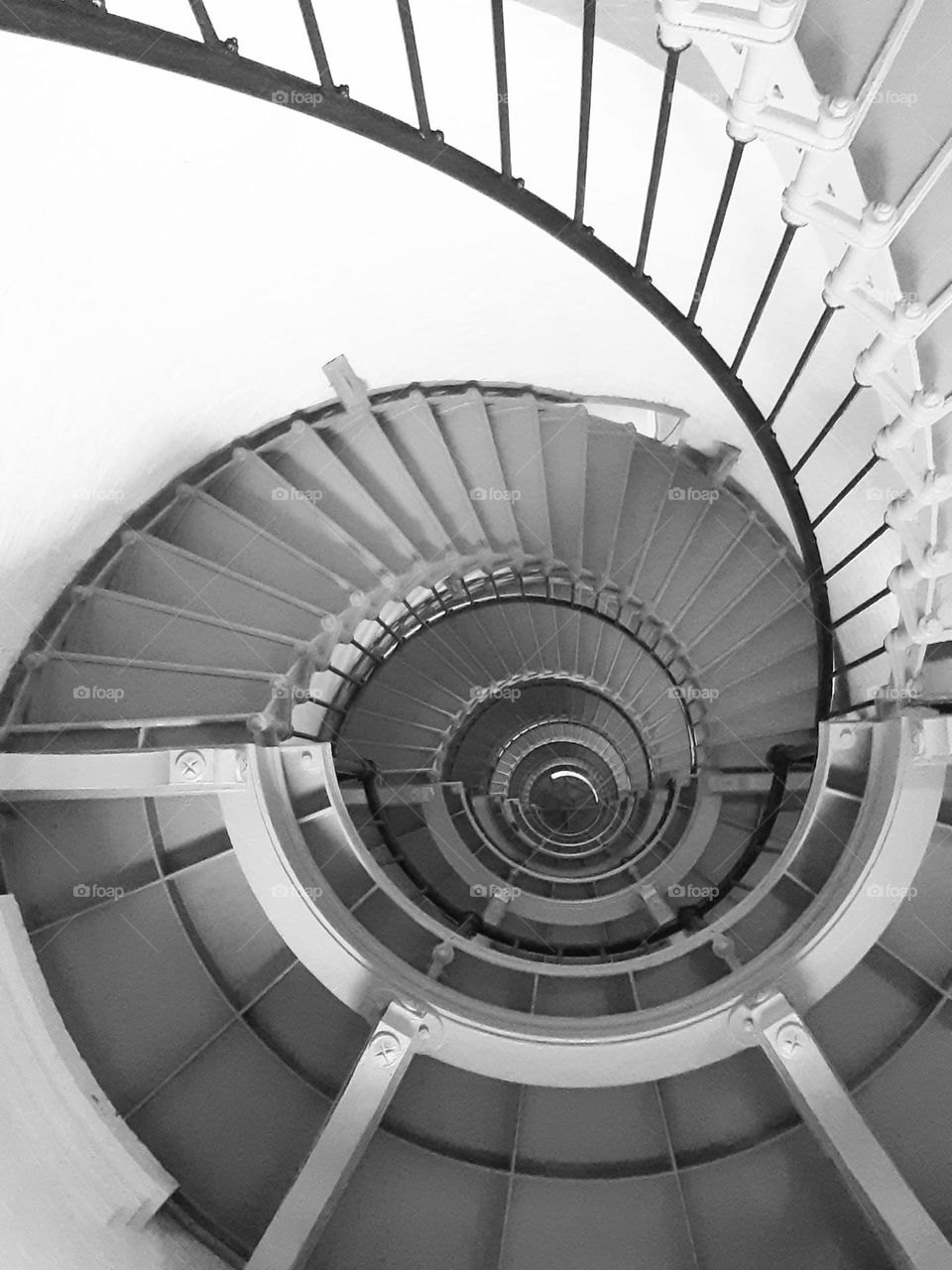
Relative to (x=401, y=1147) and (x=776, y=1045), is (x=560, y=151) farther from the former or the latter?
(x=401, y=1147)

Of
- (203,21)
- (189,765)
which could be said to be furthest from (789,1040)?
(203,21)

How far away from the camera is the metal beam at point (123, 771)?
5141 mm

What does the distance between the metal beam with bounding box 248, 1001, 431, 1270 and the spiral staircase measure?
0.01 m

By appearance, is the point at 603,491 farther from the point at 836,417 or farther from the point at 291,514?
the point at 836,417

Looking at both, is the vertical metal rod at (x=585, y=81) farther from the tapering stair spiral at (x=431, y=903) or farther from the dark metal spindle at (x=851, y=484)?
the tapering stair spiral at (x=431, y=903)

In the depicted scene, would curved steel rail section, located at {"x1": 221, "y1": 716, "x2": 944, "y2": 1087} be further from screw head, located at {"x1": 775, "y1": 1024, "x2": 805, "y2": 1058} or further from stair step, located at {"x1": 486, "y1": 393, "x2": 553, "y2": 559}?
stair step, located at {"x1": 486, "y1": 393, "x2": 553, "y2": 559}

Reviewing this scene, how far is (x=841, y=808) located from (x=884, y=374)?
2.76m

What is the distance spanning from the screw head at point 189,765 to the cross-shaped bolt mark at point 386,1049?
66.7 inches

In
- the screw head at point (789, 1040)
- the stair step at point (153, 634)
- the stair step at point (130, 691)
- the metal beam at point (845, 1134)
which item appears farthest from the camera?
the stair step at point (153, 634)

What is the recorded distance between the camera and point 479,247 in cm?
615

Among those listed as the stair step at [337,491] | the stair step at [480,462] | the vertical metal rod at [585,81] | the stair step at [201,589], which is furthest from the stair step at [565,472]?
the vertical metal rod at [585,81]

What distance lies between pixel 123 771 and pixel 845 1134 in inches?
162

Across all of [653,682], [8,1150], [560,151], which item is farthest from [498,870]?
[560,151]

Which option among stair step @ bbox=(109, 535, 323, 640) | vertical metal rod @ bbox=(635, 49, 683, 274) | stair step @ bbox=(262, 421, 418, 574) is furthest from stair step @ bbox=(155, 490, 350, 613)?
vertical metal rod @ bbox=(635, 49, 683, 274)
